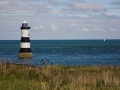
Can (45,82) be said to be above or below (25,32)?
below

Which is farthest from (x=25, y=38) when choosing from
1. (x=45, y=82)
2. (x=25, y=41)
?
(x=45, y=82)

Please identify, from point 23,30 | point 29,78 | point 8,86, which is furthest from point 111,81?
point 23,30

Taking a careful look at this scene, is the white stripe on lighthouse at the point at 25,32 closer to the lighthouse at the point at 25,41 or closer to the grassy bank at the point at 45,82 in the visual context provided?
the lighthouse at the point at 25,41

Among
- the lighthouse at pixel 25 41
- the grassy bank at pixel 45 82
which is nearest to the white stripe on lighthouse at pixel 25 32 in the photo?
the lighthouse at pixel 25 41

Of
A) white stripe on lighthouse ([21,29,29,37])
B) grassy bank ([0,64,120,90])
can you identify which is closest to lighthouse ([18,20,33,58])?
white stripe on lighthouse ([21,29,29,37])

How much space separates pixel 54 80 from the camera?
1619 cm

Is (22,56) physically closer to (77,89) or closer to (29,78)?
(29,78)

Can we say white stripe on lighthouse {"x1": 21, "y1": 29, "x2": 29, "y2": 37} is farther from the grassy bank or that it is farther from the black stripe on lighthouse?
the grassy bank

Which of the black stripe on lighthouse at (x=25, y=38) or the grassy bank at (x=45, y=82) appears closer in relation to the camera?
the grassy bank at (x=45, y=82)

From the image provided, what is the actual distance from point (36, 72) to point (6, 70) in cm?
183

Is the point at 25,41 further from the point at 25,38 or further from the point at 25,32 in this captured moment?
the point at 25,32

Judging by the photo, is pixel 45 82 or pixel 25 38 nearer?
pixel 45 82

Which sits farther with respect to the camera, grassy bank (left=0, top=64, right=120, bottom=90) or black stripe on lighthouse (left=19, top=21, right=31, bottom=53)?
black stripe on lighthouse (left=19, top=21, right=31, bottom=53)

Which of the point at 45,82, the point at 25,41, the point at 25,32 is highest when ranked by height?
the point at 25,32
